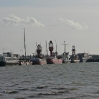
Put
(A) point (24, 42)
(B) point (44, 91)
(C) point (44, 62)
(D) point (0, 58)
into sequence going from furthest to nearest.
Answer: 1. (C) point (44, 62)
2. (A) point (24, 42)
3. (D) point (0, 58)
4. (B) point (44, 91)

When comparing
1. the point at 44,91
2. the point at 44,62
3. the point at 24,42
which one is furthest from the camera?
the point at 44,62

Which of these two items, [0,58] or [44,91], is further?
[0,58]

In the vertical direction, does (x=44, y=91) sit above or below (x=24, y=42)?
below

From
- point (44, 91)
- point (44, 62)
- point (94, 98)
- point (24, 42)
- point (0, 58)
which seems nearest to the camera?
point (94, 98)

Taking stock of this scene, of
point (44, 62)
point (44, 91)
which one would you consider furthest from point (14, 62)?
point (44, 91)

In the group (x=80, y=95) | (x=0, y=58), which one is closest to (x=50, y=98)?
(x=80, y=95)

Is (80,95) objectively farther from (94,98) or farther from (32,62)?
(32,62)

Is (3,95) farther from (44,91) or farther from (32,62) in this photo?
(32,62)

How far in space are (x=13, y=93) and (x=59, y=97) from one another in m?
5.36

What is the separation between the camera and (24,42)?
185375 millimetres

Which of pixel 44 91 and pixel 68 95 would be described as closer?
pixel 68 95

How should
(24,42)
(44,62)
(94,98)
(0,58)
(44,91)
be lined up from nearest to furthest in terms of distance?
(94,98)
(44,91)
(0,58)
(24,42)
(44,62)

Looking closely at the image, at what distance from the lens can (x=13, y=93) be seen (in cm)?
3856

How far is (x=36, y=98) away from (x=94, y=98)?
193 inches
